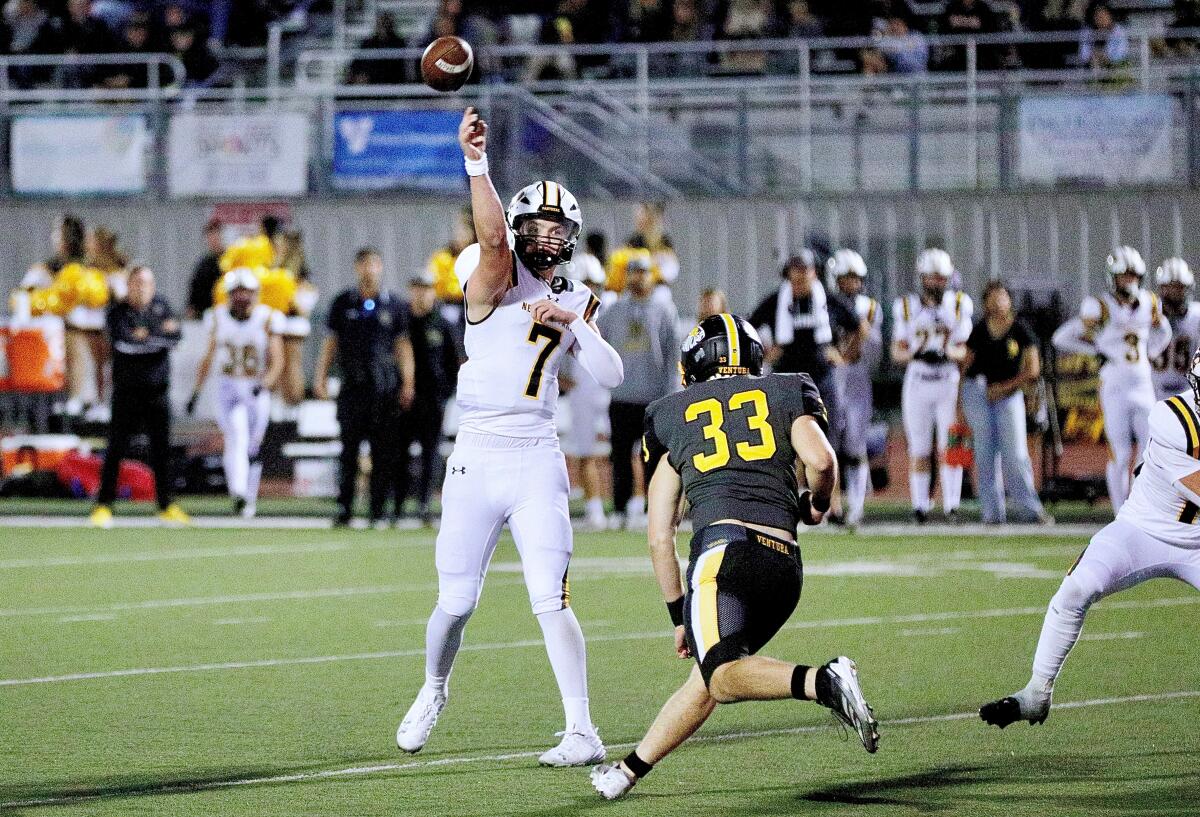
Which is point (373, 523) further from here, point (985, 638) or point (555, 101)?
point (985, 638)

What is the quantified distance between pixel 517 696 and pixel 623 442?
7.74m

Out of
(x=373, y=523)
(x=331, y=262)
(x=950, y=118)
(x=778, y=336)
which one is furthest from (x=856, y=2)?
(x=373, y=523)

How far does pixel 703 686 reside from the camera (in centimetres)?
625

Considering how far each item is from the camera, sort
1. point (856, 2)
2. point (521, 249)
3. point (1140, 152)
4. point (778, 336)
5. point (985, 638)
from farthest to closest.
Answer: point (856, 2)
point (1140, 152)
point (778, 336)
point (985, 638)
point (521, 249)

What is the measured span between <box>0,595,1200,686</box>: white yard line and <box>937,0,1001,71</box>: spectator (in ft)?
34.1

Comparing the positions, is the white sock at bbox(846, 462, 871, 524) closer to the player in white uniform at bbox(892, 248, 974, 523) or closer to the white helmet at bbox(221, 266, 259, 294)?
the player in white uniform at bbox(892, 248, 974, 523)

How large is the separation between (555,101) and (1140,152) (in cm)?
587

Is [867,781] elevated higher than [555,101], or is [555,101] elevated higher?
[555,101]

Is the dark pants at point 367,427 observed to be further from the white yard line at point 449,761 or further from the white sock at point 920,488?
the white yard line at point 449,761

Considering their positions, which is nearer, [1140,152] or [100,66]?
[1140,152]

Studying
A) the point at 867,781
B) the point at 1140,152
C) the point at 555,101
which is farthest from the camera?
the point at 555,101

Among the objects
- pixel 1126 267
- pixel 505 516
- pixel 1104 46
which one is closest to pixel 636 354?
pixel 1126 267

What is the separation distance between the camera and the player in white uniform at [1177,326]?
16.3 meters

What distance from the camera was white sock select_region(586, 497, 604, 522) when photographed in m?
16.8
